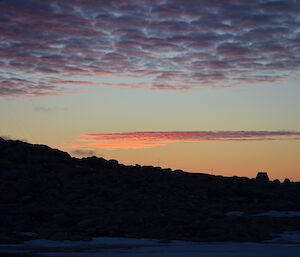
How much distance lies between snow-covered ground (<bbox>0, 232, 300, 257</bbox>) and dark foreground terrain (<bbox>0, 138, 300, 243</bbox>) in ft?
3.87

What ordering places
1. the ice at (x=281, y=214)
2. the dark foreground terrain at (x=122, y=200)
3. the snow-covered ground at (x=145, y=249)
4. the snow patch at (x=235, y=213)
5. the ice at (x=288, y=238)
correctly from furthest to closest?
1. the ice at (x=281, y=214)
2. the snow patch at (x=235, y=213)
3. the dark foreground terrain at (x=122, y=200)
4. the ice at (x=288, y=238)
5. the snow-covered ground at (x=145, y=249)

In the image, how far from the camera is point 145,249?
56.7ft

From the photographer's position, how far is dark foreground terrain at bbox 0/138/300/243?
23.2 m

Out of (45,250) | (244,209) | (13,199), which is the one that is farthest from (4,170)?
(45,250)

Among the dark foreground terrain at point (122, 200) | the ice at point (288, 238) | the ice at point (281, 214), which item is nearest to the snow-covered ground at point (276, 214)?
the ice at point (281, 214)

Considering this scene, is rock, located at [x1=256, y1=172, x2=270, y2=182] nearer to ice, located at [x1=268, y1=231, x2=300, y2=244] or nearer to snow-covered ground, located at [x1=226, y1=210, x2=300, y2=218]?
snow-covered ground, located at [x1=226, y1=210, x2=300, y2=218]

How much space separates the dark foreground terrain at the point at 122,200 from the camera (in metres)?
23.2

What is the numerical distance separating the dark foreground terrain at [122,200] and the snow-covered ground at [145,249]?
1181 millimetres

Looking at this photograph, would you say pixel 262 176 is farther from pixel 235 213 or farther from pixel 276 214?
pixel 235 213

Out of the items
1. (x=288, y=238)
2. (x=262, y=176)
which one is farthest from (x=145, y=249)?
(x=262, y=176)

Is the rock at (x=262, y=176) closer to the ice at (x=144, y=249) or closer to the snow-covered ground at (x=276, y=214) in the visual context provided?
the snow-covered ground at (x=276, y=214)

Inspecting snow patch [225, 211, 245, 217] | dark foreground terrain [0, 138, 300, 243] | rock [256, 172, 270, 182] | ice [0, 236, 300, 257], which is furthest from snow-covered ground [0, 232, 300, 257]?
rock [256, 172, 270, 182]

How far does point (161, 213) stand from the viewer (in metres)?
28.7

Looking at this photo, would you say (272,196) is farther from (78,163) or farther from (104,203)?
(78,163)
